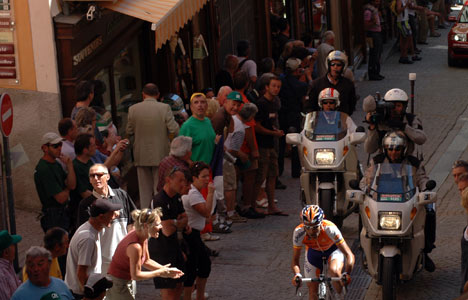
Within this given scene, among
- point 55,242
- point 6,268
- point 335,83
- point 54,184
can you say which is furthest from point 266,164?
point 6,268

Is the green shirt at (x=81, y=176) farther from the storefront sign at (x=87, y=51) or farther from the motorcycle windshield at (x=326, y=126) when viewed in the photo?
the motorcycle windshield at (x=326, y=126)

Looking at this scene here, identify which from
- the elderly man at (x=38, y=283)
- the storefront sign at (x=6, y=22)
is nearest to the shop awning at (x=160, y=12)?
the storefront sign at (x=6, y=22)

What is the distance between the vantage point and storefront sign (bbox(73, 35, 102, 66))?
13.8 m

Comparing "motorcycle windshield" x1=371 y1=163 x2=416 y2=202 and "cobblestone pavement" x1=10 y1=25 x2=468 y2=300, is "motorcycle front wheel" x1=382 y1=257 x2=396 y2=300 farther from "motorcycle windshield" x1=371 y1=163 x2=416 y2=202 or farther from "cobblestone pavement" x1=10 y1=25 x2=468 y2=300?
"cobblestone pavement" x1=10 y1=25 x2=468 y2=300

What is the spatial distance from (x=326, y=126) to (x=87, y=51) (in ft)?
11.3

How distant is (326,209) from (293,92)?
390 centimetres

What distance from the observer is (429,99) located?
22328 mm

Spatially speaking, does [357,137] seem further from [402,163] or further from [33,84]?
[33,84]

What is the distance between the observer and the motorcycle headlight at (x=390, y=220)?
10773 mm

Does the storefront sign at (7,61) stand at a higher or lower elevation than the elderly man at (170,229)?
higher

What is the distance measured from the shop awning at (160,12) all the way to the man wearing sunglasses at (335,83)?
203cm

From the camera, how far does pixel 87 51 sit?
14.2 metres

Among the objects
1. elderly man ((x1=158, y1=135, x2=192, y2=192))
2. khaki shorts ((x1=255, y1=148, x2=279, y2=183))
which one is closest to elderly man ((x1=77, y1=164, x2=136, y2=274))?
elderly man ((x1=158, y1=135, x2=192, y2=192))

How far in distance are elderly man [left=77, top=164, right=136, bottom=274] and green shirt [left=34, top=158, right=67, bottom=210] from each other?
2.87 feet
